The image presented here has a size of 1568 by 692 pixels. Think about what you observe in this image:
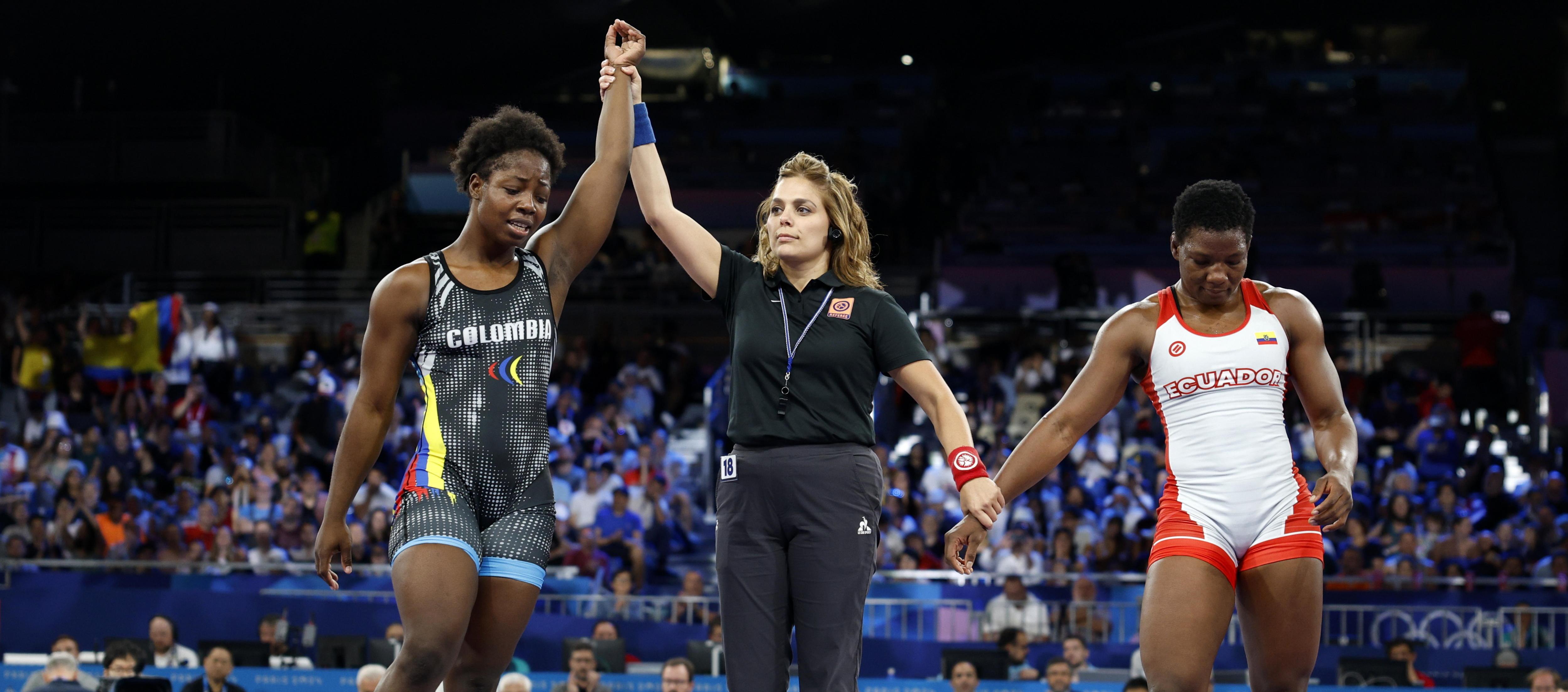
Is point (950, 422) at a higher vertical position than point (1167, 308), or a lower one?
lower

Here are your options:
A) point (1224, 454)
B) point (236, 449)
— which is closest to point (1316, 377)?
point (1224, 454)

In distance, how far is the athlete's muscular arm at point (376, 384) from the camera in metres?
4.56

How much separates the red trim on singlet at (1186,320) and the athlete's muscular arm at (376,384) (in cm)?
239

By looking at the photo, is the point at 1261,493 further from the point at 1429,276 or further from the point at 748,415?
the point at 1429,276

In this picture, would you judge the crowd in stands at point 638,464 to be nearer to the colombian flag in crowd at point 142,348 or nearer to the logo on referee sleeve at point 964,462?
the colombian flag in crowd at point 142,348

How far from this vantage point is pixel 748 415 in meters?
4.68

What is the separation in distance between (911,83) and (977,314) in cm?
1093

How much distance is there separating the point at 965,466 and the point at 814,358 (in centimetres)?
58

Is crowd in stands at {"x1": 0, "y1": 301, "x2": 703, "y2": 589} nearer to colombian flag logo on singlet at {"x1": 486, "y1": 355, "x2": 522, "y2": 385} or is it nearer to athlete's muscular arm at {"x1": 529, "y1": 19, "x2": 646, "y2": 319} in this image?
athlete's muscular arm at {"x1": 529, "y1": 19, "x2": 646, "y2": 319}

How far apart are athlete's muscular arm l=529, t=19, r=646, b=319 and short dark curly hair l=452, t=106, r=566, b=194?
15 cm

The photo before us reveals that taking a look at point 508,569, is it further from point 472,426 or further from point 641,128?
point 641,128

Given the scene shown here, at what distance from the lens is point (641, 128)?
5293 millimetres

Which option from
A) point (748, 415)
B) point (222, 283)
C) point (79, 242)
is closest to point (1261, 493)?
A: point (748, 415)

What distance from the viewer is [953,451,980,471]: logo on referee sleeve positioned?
4.68 meters
